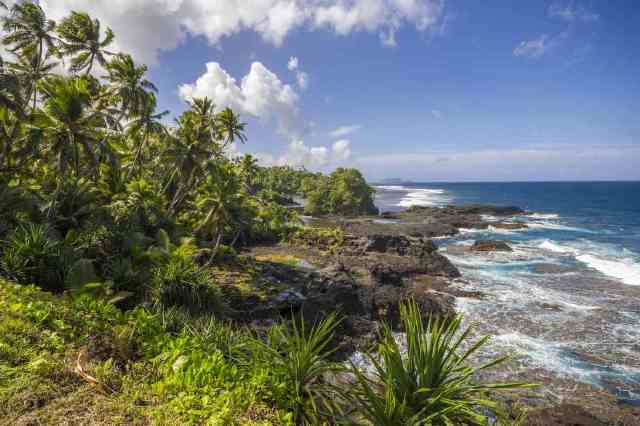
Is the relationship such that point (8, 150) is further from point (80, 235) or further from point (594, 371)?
point (594, 371)

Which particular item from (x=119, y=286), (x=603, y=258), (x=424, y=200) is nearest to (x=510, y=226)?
(x=603, y=258)

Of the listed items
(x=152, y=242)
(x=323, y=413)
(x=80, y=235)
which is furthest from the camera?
(x=152, y=242)

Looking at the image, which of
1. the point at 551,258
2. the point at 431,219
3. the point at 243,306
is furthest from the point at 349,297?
the point at 431,219

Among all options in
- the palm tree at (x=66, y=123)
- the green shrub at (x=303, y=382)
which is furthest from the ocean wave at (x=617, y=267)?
the palm tree at (x=66, y=123)

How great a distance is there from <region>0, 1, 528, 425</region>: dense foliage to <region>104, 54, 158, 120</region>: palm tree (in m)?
0.09

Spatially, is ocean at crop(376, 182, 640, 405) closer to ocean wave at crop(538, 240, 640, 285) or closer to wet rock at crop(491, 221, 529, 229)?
ocean wave at crop(538, 240, 640, 285)

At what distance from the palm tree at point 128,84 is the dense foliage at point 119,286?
9 cm

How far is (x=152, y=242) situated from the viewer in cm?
1825

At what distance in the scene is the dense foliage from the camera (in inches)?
154

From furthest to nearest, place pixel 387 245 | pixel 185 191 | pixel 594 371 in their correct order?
1. pixel 387 245
2. pixel 185 191
3. pixel 594 371

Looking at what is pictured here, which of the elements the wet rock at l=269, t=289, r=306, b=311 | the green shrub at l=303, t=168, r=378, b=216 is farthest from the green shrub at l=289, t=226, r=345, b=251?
the green shrub at l=303, t=168, r=378, b=216

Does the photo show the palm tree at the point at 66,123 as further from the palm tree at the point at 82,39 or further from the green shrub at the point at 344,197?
the green shrub at the point at 344,197

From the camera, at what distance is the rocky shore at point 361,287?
11.3 m

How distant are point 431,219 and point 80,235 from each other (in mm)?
55215
